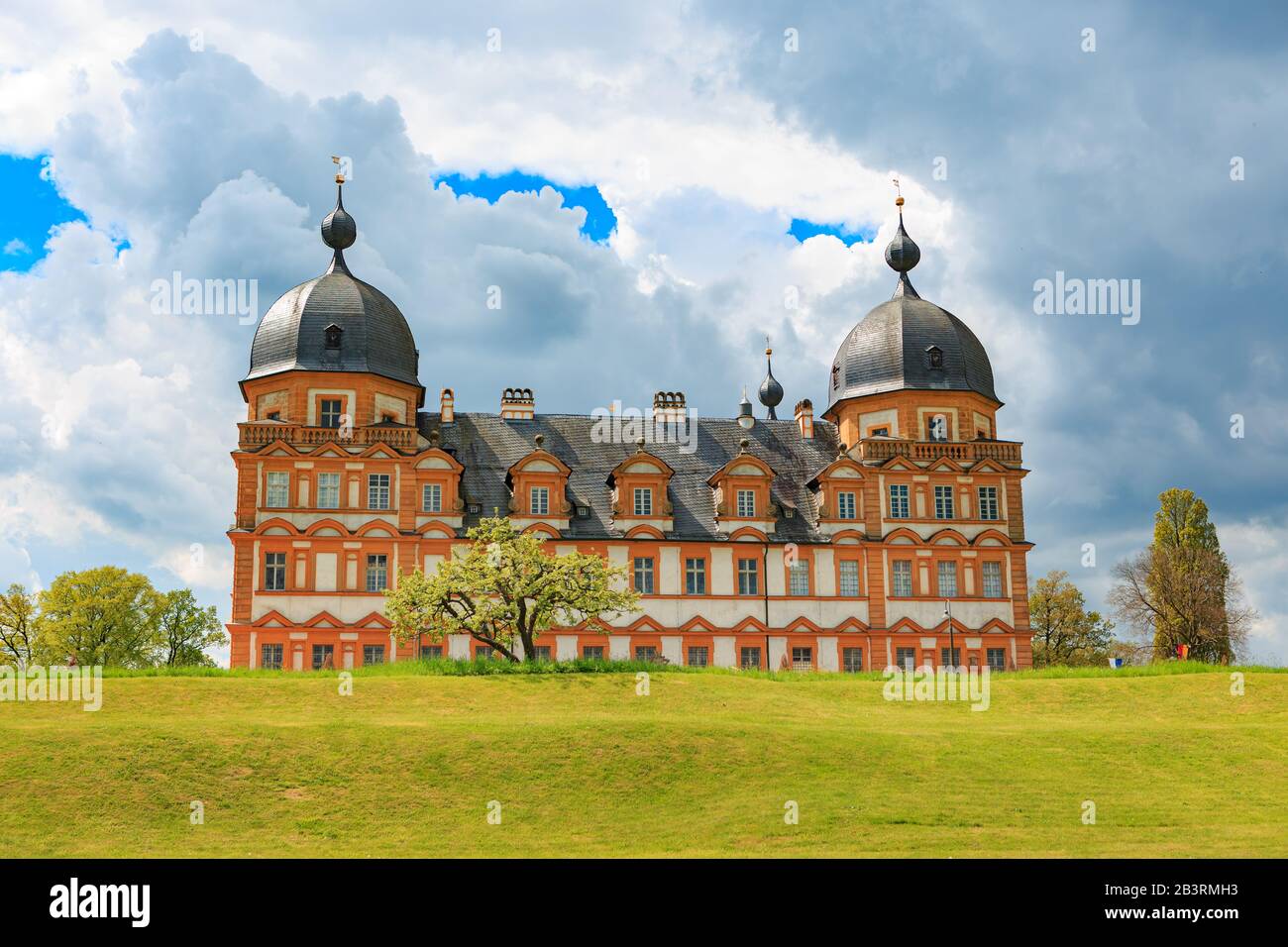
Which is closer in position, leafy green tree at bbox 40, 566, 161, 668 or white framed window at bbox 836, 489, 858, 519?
white framed window at bbox 836, 489, 858, 519

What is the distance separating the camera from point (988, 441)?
219 ft

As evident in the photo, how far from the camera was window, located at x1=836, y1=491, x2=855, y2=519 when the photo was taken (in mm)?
65312

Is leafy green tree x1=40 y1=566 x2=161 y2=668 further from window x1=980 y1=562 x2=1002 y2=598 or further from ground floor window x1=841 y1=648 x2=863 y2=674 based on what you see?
window x1=980 y1=562 x2=1002 y2=598

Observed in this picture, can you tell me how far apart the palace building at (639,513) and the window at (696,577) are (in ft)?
0.30

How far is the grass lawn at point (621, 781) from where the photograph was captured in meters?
25.1

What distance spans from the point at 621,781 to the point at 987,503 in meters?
40.8

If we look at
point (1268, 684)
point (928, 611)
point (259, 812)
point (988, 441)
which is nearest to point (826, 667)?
point (928, 611)

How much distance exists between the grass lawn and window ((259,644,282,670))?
19029mm

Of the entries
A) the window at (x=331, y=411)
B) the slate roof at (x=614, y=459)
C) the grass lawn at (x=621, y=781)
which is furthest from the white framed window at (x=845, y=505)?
the grass lawn at (x=621, y=781)

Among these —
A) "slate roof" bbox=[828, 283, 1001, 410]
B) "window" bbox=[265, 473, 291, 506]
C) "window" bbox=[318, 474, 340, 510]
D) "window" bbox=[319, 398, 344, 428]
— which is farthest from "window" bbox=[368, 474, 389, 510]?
"slate roof" bbox=[828, 283, 1001, 410]

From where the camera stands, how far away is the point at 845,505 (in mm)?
65438

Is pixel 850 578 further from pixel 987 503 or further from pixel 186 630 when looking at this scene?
pixel 186 630

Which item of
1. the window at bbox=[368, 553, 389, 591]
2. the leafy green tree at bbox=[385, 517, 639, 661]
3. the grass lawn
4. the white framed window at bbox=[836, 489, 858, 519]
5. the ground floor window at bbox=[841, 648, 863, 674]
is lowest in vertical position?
the grass lawn
